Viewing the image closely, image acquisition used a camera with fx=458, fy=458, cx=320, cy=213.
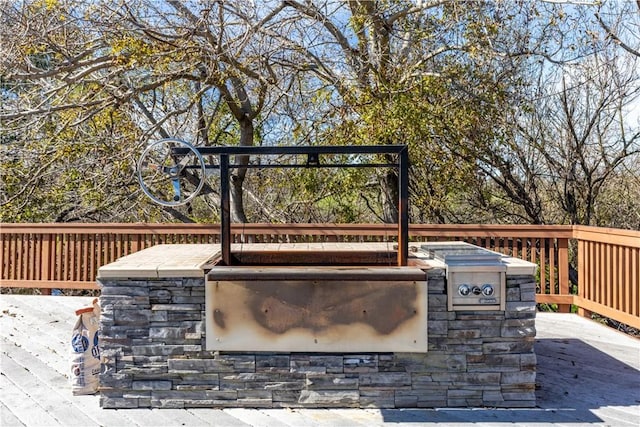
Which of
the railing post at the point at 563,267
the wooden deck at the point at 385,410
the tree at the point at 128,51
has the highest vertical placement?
the tree at the point at 128,51

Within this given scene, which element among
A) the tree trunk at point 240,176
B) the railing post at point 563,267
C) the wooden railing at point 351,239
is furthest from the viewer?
the tree trunk at point 240,176

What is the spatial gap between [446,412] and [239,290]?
1.33 metres

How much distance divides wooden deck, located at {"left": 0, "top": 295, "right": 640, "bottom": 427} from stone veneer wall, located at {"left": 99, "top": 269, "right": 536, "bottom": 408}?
3.3 inches

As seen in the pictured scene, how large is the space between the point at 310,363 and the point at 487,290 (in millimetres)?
1065

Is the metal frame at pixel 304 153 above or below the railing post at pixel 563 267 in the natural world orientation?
above

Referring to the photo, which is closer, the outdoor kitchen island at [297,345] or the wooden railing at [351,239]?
the outdoor kitchen island at [297,345]

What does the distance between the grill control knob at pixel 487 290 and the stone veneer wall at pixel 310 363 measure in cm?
11

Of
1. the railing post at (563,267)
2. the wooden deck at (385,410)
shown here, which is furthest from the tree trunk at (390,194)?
the wooden deck at (385,410)

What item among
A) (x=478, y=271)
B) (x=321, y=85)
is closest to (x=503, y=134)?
(x=321, y=85)

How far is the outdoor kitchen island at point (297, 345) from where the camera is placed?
250 cm

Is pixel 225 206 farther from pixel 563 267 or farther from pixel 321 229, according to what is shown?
pixel 563 267

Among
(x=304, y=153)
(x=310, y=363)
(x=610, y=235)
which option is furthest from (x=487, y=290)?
(x=610, y=235)

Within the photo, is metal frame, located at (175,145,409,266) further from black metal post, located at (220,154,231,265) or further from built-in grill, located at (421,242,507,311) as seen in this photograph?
built-in grill, located at (421,242,507,311)

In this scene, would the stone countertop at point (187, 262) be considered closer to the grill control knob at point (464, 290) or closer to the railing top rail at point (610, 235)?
the grill control knob at point (464, 290)
